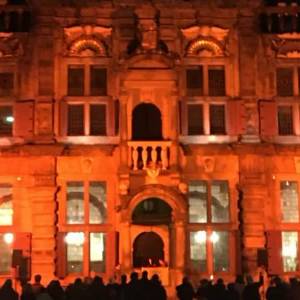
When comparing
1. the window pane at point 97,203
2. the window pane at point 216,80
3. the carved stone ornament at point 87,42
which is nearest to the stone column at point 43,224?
the window pane at point 97,203

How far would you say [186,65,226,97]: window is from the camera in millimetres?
30578

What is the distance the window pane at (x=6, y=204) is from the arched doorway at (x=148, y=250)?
199 inches

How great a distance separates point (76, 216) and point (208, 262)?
5.41 m

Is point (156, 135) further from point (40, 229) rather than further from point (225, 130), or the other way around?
point (40, 229)

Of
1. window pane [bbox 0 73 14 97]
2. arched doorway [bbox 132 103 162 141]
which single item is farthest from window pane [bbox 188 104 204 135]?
window pane [bbox 0 73 14 97]

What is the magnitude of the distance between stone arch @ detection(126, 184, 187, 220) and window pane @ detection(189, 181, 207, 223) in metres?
1.17

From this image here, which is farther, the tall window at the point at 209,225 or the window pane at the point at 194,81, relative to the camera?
the window pane at the point at 194,81

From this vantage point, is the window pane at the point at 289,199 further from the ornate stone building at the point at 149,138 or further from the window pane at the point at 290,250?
the window pane at the point at 290,250

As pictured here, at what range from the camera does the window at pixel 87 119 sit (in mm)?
30141

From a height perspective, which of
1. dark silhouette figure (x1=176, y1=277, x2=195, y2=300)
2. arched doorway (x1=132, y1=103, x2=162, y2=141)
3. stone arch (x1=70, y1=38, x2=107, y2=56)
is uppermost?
stone arch (x1=70, y1=38, x2=107, y2=56)

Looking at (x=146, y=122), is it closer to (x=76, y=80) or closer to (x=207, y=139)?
(x=207, y=139)

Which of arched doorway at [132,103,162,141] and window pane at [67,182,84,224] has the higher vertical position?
arched doorway at [132,103,162,141]

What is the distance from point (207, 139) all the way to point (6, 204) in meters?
8.27

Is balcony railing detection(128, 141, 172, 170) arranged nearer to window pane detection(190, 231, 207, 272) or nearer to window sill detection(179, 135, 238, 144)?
window sill detection(179, 135, 238, 144)
